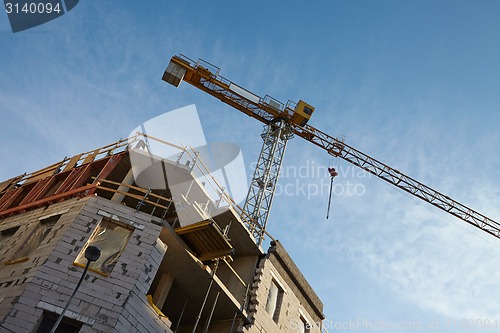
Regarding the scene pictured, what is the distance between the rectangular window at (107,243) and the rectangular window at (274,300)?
806cm

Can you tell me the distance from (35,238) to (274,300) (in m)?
11.1

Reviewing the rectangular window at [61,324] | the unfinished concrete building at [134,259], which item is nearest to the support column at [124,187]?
the unfinished concrete building at [134,259]

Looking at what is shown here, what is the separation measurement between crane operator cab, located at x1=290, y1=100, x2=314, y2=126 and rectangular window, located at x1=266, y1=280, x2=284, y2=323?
21275 mm

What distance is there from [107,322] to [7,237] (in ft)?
26.8

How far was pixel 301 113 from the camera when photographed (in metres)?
40.7

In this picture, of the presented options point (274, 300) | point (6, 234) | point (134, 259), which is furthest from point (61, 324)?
point (274, 300)

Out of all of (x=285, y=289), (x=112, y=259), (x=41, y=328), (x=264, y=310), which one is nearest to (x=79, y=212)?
(x=112, y=259)

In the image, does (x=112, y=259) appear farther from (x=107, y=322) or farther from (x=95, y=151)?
(x=95, y=151)

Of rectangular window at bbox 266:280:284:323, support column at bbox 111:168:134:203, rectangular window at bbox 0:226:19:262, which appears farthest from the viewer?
rectangular window at bbox 266:280:284:323

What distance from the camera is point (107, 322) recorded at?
14.0 meters

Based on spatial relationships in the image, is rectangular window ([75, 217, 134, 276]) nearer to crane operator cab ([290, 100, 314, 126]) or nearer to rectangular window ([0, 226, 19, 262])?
rectangular window ([0, 226, 19, 262])

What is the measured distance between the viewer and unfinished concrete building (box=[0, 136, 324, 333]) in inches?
565

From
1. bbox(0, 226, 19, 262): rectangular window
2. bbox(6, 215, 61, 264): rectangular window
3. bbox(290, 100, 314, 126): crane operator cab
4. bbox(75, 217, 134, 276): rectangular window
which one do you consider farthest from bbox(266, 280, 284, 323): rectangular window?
bbox(290, 100, 314, 126): crane operator cab

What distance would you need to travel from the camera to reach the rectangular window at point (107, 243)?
1545cm
